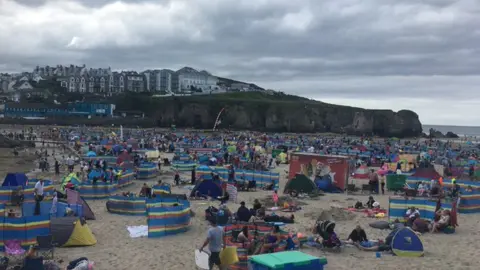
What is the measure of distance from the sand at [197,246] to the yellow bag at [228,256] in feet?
4.85

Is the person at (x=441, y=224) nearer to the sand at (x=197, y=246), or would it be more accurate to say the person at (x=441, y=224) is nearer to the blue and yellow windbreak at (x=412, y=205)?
the sand at (x=197, y=246)

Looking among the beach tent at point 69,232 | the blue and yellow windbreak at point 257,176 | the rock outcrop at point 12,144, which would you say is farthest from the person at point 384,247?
the rock outcrop at point 12,144

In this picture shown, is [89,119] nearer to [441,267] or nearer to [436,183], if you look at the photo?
[436,183]

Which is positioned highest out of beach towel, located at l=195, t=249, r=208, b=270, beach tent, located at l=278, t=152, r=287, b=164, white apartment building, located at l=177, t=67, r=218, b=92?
white apartment building, located at l=177, t=67, r=218, b=92

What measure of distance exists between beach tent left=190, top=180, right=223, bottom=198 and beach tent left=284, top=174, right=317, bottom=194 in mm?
3111

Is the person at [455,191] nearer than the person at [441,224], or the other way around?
the person at [441,224]

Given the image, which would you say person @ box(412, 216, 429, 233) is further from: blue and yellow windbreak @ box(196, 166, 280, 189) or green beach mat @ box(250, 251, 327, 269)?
blue and yellow windbreak @ box(196, 166, 280, 189)

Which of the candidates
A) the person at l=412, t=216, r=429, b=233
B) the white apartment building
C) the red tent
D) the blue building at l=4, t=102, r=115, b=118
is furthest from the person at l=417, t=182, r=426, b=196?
the white apartment building

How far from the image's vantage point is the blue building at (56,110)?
9825 cm

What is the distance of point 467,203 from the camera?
17.1 metres

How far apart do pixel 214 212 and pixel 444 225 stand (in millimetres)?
6527

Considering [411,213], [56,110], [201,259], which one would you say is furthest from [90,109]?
[201,259]

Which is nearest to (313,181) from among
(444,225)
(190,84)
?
(444,225)

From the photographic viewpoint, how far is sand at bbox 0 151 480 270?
10.3 metres
